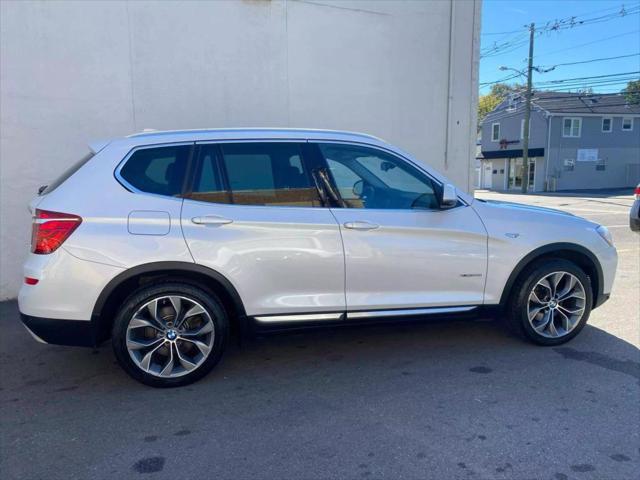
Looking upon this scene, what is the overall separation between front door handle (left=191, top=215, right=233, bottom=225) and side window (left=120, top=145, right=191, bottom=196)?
258 mm

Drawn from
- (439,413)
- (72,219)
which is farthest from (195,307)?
(439,413)

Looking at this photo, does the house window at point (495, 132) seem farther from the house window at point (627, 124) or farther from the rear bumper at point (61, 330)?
the rear bumper at point (61, 330)

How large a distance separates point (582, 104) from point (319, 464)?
135 feet

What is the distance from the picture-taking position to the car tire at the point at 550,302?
4.20 m

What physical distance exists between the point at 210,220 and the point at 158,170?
568 mm

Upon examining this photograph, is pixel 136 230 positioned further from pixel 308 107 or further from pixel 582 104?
pixel 582 104

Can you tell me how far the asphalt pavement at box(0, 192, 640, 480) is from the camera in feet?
8.89

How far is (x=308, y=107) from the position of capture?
743 cm

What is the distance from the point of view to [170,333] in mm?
3561

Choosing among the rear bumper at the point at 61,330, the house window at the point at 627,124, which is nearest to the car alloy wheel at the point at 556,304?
the rear bumper at the point at 61,330

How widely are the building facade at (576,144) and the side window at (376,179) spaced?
3408cm

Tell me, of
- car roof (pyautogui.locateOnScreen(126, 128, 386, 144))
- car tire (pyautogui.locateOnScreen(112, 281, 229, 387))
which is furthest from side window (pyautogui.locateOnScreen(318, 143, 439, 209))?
car tire (pyautogui.locateOnScreen(112, 281, 229, 387))

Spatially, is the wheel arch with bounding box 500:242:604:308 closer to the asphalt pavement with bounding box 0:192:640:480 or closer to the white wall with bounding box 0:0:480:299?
the asphalt pavement with bounding box 0:192:640:480

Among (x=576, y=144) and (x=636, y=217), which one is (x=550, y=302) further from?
(x=576, y=144)
